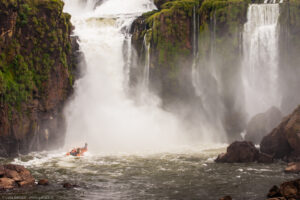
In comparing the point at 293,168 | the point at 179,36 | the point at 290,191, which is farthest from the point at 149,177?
the point at 179,36

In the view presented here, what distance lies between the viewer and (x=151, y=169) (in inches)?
1067

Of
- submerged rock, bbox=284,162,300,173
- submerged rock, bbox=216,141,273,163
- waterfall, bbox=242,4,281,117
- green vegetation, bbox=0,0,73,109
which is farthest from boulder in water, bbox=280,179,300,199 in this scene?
waterfall, bbox=242,4,281,117

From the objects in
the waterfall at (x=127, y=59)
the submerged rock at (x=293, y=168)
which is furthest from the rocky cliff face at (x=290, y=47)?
the waterfall at (x=127, y=59)

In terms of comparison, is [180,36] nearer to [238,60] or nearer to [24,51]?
[238,60]

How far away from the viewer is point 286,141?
29.9 metres

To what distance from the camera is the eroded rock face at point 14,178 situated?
66.7 ft

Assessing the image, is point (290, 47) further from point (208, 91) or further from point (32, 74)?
point (32, 74)

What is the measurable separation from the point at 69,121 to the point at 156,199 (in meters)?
27.0

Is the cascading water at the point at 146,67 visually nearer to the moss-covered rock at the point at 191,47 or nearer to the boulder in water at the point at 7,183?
the moss-covered rock at the point at 191,47

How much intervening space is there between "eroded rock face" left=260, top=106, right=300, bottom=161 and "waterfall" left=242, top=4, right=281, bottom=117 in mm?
13214

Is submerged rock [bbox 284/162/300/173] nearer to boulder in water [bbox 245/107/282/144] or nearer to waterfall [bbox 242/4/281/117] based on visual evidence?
boulder in water [bbox 245/107/282/144]

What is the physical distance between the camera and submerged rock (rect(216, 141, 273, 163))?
29.0 metres

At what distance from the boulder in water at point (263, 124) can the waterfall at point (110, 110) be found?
10.3 meters

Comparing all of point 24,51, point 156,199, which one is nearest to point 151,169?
point 156,199
